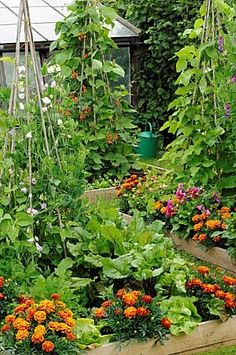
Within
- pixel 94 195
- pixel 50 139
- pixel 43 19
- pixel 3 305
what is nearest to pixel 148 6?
pixel 43 19

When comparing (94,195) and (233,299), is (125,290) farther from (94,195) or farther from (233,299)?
(94,195)

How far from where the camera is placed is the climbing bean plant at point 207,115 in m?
5.38

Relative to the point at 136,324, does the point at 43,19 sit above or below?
above

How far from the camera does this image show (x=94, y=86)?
730cm

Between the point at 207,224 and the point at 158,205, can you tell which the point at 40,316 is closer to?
the point at 207,224

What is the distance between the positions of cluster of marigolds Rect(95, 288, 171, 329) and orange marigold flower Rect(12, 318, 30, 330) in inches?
18.5

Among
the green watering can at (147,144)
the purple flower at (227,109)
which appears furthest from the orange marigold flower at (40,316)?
the green watering can at (147,144)

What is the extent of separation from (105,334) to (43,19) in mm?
6728

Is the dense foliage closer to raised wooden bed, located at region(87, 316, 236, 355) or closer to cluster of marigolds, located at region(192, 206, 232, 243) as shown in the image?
cluster of marigolds, located at region(192, 206, 232, 243)

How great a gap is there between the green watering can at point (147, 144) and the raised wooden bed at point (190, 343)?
592 cm

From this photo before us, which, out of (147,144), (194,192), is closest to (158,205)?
(194,192)

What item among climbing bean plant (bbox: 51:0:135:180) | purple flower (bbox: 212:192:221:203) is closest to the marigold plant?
purple flower (bbox: 212:192:221:203)

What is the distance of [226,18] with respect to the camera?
18.5ft

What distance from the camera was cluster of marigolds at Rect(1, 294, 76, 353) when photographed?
326 centimetres
